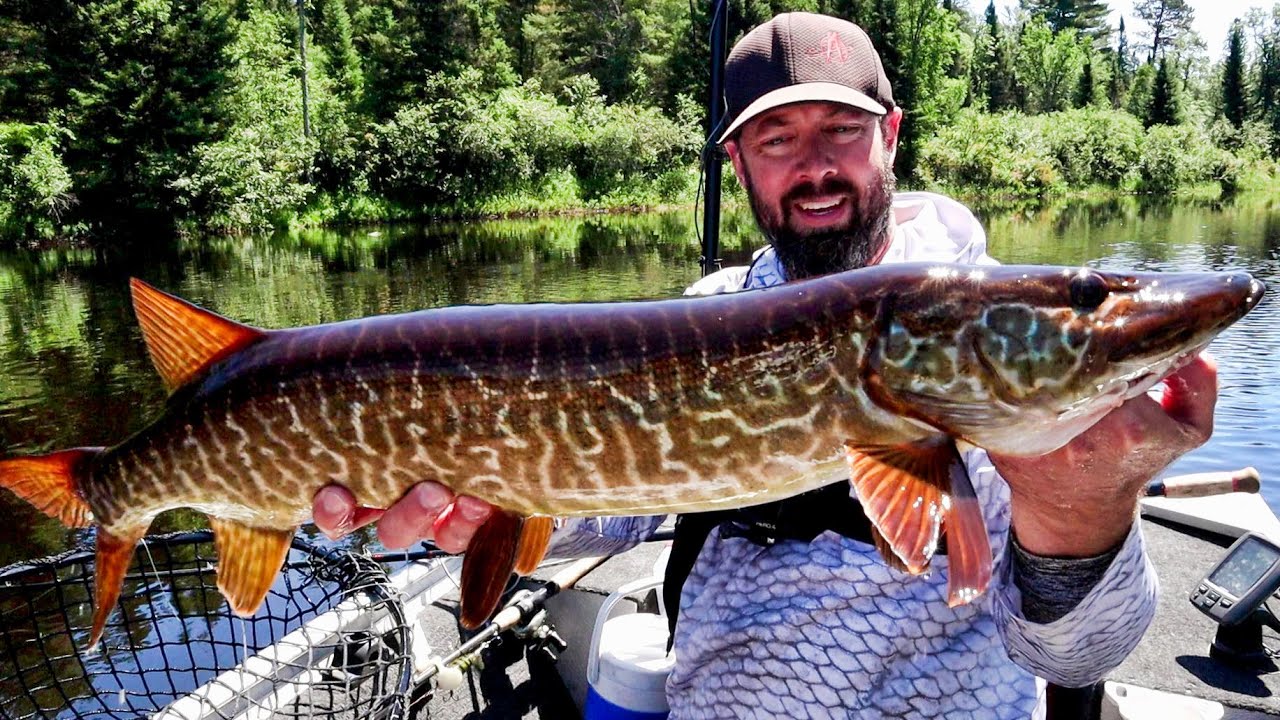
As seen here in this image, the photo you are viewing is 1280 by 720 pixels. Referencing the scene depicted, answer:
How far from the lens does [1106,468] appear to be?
1.52 meters

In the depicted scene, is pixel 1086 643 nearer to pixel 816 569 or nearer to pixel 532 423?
pixel 816 569

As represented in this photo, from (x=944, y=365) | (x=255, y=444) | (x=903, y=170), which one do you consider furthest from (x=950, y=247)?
(x=903, y=170)

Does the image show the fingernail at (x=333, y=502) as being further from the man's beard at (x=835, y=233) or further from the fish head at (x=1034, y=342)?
the man's beard at (x=835, y=233)

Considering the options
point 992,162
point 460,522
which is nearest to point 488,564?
point 460,522

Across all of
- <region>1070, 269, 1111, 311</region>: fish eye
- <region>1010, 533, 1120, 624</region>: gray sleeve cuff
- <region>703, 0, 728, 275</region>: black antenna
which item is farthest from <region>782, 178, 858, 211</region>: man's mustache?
<region>703, 0, 728, 275</region>: black antenna

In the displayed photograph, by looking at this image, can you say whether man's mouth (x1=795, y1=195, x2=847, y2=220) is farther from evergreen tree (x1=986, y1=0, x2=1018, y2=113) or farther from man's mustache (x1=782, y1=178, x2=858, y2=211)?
evergreen tree (x1=986, y1=0, x2=1018, y2=113)

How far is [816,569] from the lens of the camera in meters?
1.96

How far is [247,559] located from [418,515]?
0.50m

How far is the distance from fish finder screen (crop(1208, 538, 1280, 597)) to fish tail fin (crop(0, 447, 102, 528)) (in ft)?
11.6

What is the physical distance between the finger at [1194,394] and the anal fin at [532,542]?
124cm

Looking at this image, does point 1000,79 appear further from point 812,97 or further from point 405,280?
point 812,97

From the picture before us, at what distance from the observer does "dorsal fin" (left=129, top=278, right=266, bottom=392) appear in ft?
6.41

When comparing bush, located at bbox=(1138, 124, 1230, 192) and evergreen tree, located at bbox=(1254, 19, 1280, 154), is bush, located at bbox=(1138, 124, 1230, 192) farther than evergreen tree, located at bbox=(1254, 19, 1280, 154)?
No

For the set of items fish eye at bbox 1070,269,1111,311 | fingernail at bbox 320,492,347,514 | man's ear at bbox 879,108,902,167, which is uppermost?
man's ear at bbox 879,108,902,167
